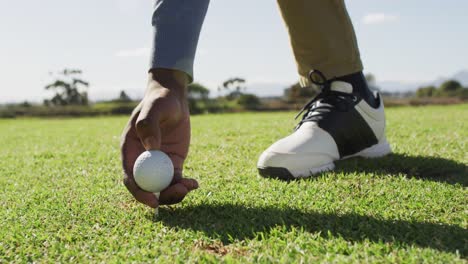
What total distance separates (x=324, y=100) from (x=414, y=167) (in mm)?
731

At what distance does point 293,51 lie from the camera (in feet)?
10.9

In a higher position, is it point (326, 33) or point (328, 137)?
point (326, 33)

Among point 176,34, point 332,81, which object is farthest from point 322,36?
point 176,34

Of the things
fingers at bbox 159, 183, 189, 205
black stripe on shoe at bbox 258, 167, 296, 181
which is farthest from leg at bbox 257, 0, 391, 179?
fingers at bbox 159, 183, 189, 205

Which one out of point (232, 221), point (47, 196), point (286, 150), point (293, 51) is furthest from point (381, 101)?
point (47, 196)

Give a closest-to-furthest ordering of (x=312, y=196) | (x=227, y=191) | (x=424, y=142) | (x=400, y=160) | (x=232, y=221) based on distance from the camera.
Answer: (x=232, y=221) → (x=312, y=196) → (x=227, y=191) → (x=400, y=160) → (x=424, y=142)

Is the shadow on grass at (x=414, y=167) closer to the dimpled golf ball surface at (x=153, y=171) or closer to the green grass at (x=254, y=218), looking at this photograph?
the green grass at (x=254, y=218)

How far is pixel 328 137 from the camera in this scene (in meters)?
3.00

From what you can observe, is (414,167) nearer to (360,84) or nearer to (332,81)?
(360,84)

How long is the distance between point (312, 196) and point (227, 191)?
0.47m

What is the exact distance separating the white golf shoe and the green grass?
0.37 ft

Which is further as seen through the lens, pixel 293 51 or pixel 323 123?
pixel 293 51

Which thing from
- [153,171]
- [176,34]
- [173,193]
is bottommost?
[173,193]

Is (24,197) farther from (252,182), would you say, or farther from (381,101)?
(381,101)
